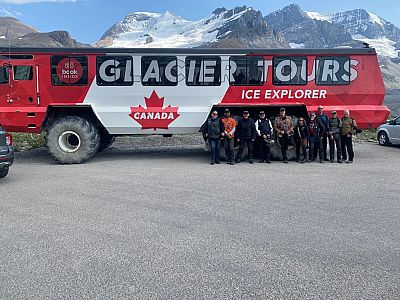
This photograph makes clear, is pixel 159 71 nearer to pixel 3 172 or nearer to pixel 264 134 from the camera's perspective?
pixel 264 134

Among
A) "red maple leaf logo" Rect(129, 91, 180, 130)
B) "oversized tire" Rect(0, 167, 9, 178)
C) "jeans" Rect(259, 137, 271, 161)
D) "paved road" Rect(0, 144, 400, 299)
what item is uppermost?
"red maple leaf logo" Rect(129, 91, 180, 130)

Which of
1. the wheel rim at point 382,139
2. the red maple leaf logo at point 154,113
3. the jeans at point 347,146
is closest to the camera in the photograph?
the red maple leaf logo at point 154,113

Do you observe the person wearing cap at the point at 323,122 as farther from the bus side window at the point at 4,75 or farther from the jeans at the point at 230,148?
the bus side window at the point at 4,75

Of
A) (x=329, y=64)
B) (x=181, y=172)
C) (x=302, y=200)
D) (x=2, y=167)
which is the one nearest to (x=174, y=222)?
(x=302, y=200)

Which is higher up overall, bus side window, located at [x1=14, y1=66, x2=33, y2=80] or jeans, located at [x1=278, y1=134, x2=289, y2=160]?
bus side window, located at [x1=14, y1=66, x2=33, y2=80]

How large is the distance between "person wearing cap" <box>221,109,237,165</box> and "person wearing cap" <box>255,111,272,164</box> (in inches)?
28.4

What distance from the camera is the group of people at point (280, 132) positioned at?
10.9m

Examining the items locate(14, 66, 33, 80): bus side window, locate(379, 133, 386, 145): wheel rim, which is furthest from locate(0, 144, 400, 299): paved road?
locate(379, 133, 386, 145): wheel rim

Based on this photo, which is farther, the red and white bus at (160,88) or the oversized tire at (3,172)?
the red and white bus at (160,88)

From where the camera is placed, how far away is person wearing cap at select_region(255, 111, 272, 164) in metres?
10.9

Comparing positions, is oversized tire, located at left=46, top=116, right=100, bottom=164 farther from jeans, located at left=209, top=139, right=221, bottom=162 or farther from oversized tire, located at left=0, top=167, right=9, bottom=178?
jeans, located at left=209, top=139, right=221, bottom=162

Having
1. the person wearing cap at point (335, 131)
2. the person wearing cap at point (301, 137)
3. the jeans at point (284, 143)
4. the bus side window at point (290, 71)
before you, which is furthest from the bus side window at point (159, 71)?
the person wearing cap at point (335, 131)

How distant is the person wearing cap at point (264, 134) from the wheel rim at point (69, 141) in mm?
5129

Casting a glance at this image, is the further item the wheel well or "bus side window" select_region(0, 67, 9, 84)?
the wheel well
